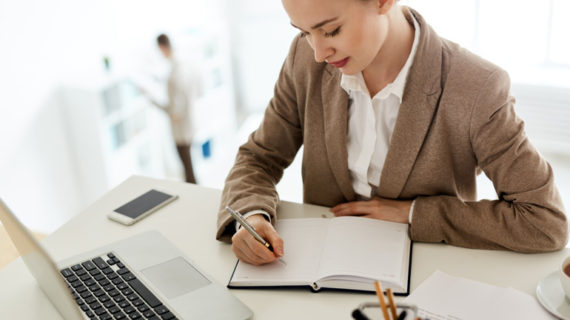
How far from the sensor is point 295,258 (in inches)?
46.4

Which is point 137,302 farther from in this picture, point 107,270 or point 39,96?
point 39,96

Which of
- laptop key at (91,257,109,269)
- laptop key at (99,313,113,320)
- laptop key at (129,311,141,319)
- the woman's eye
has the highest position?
the woman's eye

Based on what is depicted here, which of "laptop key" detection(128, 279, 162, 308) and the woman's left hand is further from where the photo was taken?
the woman's left hand

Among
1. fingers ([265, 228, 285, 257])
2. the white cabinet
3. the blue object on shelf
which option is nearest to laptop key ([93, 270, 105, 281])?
fingers ([265, 228, 285, 257])

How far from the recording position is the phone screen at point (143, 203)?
4.66 feet

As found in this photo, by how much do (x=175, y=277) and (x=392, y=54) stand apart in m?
0.71

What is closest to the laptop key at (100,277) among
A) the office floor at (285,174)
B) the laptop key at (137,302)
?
the laptop key at (137,302)

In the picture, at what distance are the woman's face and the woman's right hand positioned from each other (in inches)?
15.3

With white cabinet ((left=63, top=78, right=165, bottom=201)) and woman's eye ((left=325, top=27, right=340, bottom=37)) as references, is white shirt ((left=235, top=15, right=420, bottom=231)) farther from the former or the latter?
white cabinet ((left=63, top=78, right=165, bottom=201))

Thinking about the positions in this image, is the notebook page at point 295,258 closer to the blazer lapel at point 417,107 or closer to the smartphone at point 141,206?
the blazer lapel at point 417,107

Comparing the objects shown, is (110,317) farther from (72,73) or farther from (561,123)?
(561,123)

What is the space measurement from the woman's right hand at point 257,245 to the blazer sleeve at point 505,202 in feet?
1.00

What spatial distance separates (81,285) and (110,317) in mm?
130

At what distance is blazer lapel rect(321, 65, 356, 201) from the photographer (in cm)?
139
